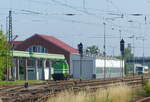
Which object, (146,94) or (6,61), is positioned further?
(6,61)

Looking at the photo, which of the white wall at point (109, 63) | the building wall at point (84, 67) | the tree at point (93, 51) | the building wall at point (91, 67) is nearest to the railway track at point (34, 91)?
the building wall at point (91, 67)

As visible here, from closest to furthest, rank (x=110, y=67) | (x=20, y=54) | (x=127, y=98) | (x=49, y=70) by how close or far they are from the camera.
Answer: (x=127, y=98), (x=20, y=54), (x=49, y=70), (x=110, y=67)

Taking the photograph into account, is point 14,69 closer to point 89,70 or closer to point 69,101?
point 89,70

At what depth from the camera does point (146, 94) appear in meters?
29.9

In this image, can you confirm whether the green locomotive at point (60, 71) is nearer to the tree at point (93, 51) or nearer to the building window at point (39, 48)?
the tree at point (93, 51)

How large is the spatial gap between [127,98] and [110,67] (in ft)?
216

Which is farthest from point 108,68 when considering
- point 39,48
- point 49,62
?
point 39,48

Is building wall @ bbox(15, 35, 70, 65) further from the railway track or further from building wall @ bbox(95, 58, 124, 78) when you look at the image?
the railway track

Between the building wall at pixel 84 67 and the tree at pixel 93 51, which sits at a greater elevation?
the tree at pixel 93 51

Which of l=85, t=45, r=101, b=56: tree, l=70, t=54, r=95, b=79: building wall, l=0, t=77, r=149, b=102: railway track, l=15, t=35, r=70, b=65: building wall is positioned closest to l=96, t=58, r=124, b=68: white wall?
l=70, t=54, r=95, b=79: building wall

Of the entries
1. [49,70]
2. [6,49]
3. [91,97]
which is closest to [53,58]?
[49,70]

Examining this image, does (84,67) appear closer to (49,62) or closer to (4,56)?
(49,62)

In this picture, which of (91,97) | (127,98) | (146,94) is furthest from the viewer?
(146,94)

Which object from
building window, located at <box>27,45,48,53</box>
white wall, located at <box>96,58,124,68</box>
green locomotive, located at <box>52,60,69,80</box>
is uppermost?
building window, located at <box>27,45,48,53</box>
